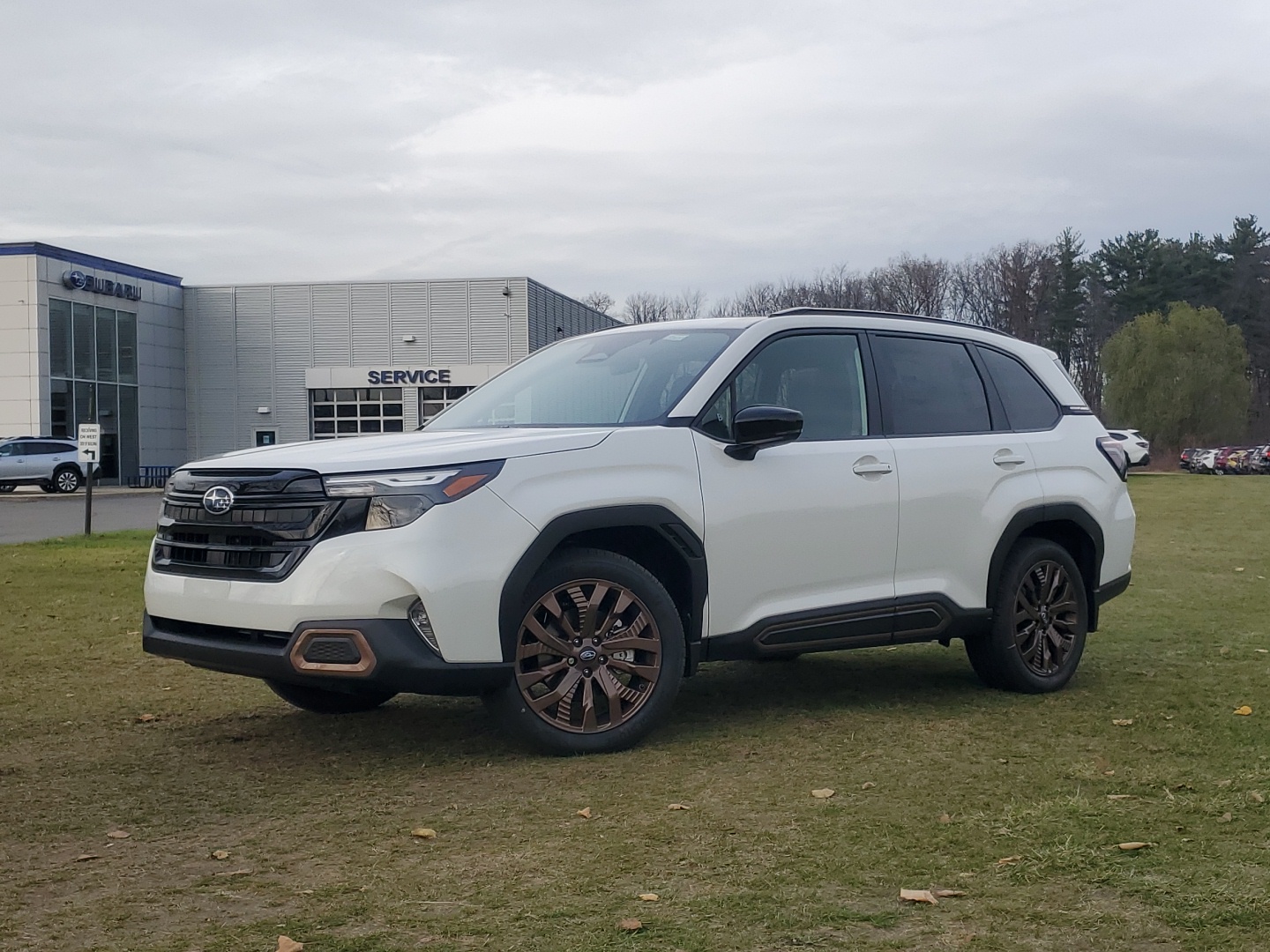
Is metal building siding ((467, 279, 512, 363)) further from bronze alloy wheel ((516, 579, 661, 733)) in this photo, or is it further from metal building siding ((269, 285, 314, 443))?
bronze alloy wheel ((516, 579, 661, 733))

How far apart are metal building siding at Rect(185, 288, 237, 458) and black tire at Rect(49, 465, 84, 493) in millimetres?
21149

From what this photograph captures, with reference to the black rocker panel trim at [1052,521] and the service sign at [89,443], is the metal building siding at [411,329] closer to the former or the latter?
the service sign at [89,443]

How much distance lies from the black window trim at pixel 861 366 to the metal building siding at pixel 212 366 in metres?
57.9

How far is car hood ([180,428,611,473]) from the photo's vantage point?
5316 mm

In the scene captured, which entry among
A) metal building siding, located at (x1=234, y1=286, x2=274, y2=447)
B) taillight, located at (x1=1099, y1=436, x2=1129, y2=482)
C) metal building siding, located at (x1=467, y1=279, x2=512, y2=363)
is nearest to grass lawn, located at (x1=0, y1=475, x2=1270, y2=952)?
taillight, located at (x1=1099, y1=436, x2=1129, y2=482)

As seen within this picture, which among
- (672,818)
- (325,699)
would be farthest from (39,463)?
(672,818)

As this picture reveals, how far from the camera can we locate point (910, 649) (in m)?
9.09

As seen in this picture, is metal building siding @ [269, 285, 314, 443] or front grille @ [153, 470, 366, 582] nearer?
front grille @ [153, 470, 366, 582]

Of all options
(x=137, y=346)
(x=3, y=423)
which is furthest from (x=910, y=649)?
(x=137, y=346)

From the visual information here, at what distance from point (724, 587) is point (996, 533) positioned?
1.68 meters

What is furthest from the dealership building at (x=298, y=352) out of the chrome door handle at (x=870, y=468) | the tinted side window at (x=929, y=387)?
the chrome door handle at (x=870, y=468)

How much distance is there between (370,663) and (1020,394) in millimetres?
3849

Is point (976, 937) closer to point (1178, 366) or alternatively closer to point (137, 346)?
point (137, 346)

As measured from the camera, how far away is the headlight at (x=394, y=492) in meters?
5.23
